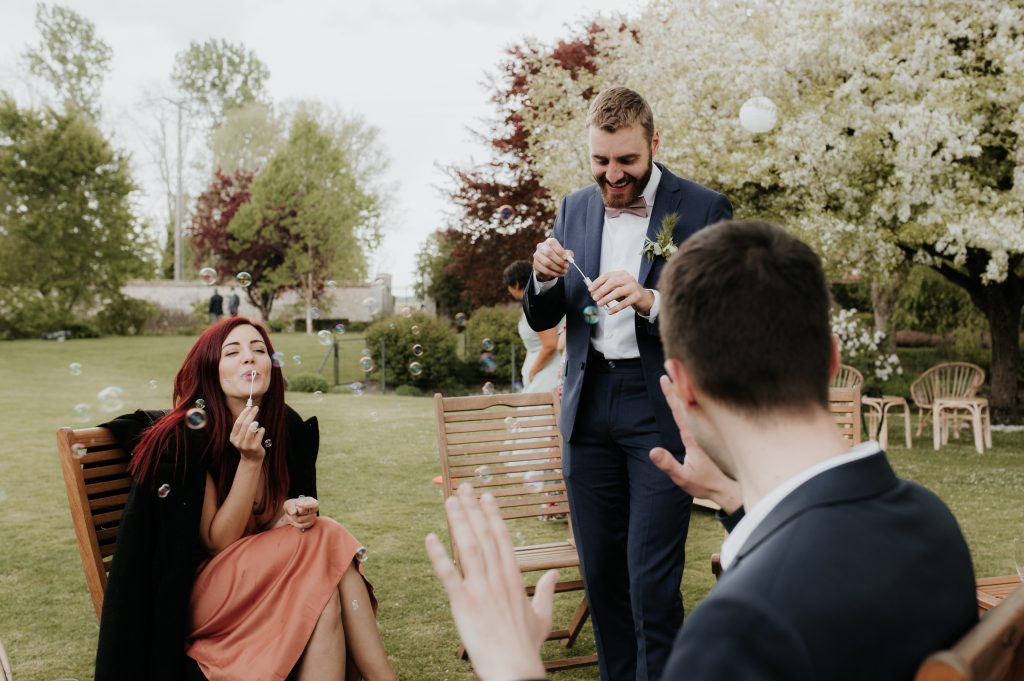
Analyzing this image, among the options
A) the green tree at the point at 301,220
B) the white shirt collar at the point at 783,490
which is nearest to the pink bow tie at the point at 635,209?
the white shirt collar at the point at 783,490

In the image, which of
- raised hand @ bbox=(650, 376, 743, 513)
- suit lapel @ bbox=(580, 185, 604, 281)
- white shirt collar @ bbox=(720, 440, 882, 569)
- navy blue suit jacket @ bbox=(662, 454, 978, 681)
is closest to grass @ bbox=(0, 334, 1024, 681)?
suit lapel @ bbox=(580, 185, 604, 281)

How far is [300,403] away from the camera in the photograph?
13.7 metres

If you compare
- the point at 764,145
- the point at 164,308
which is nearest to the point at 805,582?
the point at 764,145

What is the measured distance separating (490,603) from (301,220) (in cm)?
2605

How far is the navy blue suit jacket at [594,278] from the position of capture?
2.92 meters

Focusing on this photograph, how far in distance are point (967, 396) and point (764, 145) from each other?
426 cm

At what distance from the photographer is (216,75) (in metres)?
42.6

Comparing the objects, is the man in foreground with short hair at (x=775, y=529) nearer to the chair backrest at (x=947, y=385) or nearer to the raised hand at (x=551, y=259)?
the raised hand at (x=551, y=259)

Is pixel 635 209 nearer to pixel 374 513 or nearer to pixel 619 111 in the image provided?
pixel 619 111

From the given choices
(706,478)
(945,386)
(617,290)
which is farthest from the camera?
(945,386)

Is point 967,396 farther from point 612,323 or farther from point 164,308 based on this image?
point 164,308

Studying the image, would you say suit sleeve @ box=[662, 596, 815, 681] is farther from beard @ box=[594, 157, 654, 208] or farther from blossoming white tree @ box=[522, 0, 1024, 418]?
blossoming white tree @ box=[522, 0, 1024, 418]

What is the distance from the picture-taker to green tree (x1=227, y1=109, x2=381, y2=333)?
1030 inches

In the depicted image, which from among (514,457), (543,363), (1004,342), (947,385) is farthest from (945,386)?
(514,457)
